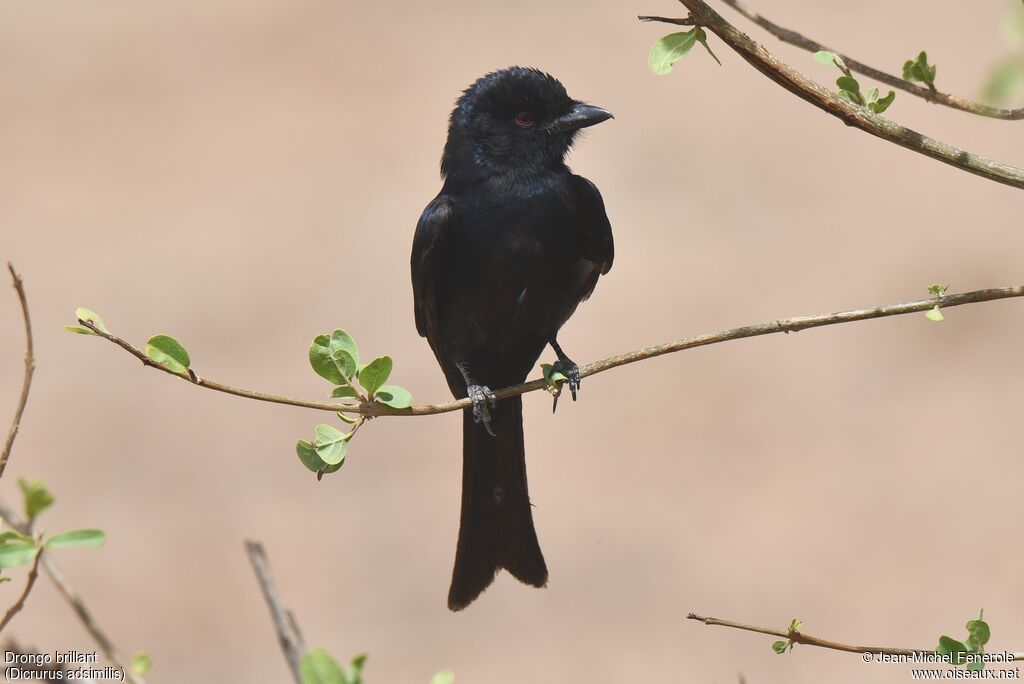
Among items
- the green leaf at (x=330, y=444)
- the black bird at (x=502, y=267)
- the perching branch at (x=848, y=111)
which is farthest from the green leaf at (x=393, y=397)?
the black bird at (x=502, y=267)

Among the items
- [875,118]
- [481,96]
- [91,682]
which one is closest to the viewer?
[91,682]

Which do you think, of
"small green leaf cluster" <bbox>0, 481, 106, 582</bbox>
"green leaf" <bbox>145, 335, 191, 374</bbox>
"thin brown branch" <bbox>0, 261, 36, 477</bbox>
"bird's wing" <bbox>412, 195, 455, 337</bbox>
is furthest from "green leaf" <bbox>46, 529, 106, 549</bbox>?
"bird's wing" <bbox>412, 195, 455, 337</bbox>

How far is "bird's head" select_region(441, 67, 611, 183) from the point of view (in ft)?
14.1

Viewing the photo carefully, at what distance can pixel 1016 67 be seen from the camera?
4.06ft

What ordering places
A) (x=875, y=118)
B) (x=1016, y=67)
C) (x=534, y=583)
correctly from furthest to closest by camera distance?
(x=534, y=583) → (x=875, y=118) → (x=1016, y=67)

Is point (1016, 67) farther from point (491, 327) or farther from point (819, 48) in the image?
point (491, 327)

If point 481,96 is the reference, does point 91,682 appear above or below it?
below

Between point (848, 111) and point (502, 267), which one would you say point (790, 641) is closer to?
point (848, 111)

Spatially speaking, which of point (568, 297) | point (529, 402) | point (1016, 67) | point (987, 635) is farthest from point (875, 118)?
point (529, 402)

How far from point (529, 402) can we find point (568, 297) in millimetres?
5044

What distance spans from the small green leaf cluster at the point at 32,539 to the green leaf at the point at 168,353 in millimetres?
462

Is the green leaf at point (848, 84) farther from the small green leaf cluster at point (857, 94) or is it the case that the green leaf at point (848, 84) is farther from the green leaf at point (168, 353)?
the green leaf at point (168, 353)

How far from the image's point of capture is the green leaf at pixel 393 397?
2.30 meters

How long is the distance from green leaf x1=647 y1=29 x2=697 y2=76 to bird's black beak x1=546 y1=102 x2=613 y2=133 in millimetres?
2063
